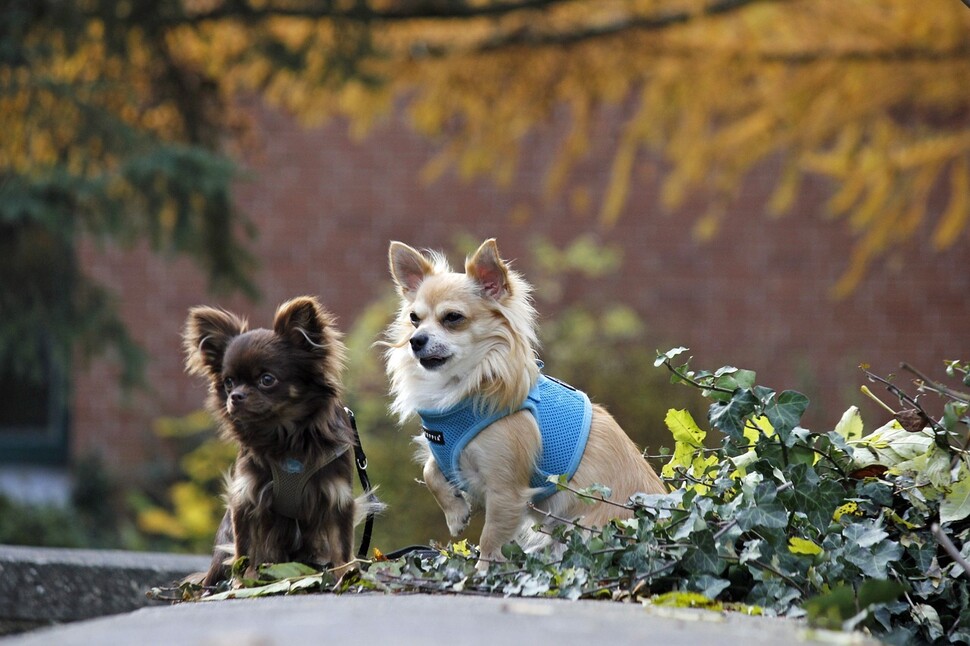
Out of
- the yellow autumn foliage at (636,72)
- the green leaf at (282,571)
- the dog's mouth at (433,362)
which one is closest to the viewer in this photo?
the green leaf at (282,571)

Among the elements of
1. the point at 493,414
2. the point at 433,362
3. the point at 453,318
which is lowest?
the point at 493,414

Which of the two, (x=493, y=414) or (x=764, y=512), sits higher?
(x=493, y=414)

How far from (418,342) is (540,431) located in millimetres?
460

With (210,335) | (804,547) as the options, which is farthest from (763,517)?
(210,335)

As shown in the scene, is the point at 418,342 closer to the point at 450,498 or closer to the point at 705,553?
the point at 450,498


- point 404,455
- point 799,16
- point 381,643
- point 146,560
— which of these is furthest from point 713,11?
point 381,643

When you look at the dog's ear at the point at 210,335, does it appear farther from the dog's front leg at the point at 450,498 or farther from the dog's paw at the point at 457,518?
the dog's paw at the point at 457,518

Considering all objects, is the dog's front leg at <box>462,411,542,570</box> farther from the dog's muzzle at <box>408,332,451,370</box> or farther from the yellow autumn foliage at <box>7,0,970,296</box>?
the yellow autumn foliage at <box>7,0,970,296</box>

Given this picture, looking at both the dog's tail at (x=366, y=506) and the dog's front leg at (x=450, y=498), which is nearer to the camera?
the dog's front leg at (x=450, y=498)

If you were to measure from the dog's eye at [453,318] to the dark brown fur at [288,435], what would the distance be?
1.26ft

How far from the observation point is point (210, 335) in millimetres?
3916

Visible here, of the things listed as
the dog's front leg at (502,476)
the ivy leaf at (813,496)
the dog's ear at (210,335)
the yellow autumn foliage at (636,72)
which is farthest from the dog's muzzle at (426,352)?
the yellow autumn foliage at (636,72)

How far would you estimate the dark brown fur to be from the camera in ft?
12.0

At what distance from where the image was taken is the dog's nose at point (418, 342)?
12.1 ft
